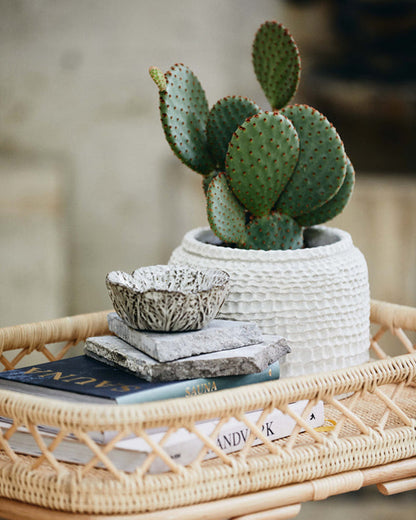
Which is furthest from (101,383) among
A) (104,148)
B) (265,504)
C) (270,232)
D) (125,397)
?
(104,148)

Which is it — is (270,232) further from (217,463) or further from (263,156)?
(217,463)

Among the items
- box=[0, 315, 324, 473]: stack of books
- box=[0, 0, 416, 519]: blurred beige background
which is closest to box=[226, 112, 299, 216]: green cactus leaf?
box=[0, 315, 324, 473]: stack of books

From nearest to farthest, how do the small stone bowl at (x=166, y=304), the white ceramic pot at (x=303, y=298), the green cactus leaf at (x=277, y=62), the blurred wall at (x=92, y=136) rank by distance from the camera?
the small stone bowl at (x=166, y=304) → the white ceramic pot at (x=303, y=298) → the green cactus leaf at (x=277, y=62) → the blurred wall at (x=92, y=136)

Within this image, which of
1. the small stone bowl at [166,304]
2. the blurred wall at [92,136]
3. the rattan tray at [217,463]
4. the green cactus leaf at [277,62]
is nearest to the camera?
the rattan tray at [217,463]

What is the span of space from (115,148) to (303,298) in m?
1.14

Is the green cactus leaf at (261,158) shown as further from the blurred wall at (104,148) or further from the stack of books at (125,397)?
the blurred wall at (104,148)

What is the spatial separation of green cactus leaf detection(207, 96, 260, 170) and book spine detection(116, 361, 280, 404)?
1.05ft

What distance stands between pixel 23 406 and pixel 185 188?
1.30m

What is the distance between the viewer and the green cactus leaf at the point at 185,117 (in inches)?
32.8

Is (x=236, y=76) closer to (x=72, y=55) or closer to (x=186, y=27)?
(x=186, y=27)

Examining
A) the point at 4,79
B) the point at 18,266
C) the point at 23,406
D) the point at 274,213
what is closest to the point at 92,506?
the point at 23,406

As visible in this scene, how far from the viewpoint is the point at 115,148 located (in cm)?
180

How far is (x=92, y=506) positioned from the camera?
0.55 metres

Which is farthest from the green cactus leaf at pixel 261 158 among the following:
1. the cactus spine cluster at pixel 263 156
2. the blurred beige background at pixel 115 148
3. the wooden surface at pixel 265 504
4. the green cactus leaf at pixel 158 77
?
the blurred beige background at pixel 115 148
